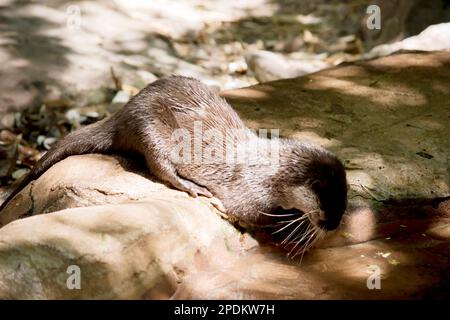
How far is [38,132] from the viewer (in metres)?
5.14

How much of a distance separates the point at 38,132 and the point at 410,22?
134 inches

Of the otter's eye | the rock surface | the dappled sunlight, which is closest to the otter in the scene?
the otter's eye

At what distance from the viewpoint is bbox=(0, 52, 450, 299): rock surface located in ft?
7.39

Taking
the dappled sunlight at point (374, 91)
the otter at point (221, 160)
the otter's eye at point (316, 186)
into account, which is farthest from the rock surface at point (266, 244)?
the otter's eye at point (316, 186)

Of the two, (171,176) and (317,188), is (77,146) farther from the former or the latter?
(317,188)

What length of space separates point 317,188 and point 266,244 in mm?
327

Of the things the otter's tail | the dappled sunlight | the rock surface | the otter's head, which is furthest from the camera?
the dappled sunlight

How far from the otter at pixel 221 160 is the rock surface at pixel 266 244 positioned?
116mm

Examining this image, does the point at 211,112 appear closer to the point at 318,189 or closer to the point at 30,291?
the point at 318,189

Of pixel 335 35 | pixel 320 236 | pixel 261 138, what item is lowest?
pixel 335 35

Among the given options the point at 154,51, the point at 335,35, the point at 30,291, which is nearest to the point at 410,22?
the point at 335,35

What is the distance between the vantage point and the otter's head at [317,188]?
293cm

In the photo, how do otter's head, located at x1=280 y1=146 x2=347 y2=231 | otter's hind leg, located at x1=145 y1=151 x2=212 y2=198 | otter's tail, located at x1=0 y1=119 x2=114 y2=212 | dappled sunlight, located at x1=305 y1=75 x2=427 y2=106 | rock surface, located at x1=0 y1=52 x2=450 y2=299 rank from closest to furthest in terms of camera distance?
rock surface, located at x1=0 y1=52 x2=450 y2=299
otter's head, located at x1=280 y1=146 x2=347 y2=231
otter's hind leg, located at x1=145 y1=151 x2=212 y2=198
otter's tail, located at x1=0 y1=119 x2=114 y2=212
dappled sunlight, located at x1=305 y1=75 x2=427 y2=106

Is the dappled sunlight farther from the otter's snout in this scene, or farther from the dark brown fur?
the otter's snout
